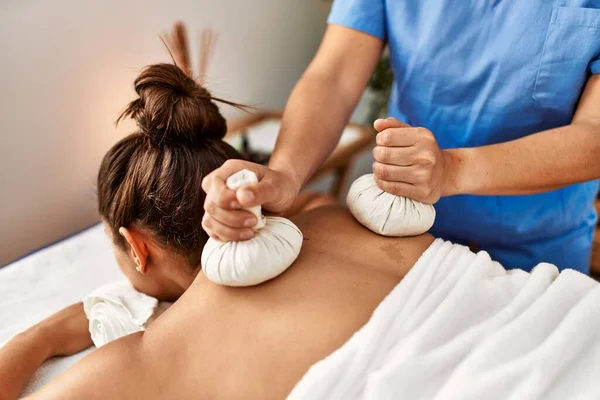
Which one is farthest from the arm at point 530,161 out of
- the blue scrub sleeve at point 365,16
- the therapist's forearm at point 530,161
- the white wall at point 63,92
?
the white wall at point 63,92

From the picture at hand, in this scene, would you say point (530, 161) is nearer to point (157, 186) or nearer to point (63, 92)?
point (157, 186)

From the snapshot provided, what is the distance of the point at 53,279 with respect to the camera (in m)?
1.36

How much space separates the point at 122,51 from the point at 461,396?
5.35 feet

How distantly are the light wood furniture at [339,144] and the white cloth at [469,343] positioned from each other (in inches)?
48.2

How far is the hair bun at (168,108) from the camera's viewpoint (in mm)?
967

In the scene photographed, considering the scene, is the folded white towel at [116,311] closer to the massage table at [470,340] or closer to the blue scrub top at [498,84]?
the massage table at [470,340]

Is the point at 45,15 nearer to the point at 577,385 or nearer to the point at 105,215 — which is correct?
the point at 105,215

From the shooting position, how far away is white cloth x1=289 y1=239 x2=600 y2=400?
73cm

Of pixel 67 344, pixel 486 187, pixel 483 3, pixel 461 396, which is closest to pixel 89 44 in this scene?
pixel 67 344

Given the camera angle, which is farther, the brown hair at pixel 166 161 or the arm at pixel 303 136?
the brown hair at pixel 166 161

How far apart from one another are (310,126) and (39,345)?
0.72 m

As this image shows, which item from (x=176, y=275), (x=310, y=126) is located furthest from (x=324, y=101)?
(x=176, y=275)

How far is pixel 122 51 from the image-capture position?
6.10 ft

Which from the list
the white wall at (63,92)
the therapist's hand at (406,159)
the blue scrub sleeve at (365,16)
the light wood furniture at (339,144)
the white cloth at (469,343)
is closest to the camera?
the white cloth at (469,343)
